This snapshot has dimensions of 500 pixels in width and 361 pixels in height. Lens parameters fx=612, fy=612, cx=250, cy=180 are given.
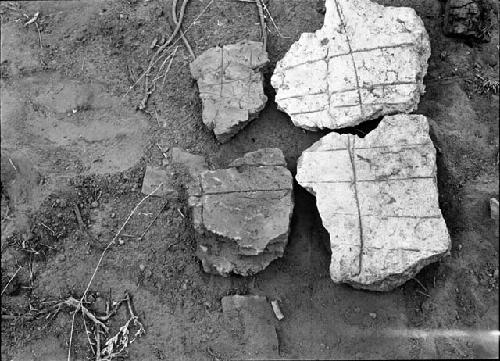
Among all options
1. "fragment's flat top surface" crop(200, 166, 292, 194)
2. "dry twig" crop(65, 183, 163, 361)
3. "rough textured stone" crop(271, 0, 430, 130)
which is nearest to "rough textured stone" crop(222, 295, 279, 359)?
"fragment's flat top surface" crop(200, 166, 292, 194)

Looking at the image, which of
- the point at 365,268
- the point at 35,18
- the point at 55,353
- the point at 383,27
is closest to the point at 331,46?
the point at 383,27

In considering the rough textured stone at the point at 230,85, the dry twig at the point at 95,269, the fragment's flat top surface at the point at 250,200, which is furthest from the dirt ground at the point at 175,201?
the fragment's flat top surface at the point at 250,200

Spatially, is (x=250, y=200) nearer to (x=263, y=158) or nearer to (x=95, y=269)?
(x=263, y=158)

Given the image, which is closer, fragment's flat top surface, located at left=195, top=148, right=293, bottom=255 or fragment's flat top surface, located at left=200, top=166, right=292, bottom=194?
fragment's flat top surface, located at left=195, top=148, right=293, bottom=255

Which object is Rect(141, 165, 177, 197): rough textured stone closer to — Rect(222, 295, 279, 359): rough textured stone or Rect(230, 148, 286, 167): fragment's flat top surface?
Rect(230, 148, 286, 167): fragment's flat top surface

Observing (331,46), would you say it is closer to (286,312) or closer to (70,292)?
(286,312)

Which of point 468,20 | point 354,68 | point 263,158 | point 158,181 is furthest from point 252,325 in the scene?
point 468,20

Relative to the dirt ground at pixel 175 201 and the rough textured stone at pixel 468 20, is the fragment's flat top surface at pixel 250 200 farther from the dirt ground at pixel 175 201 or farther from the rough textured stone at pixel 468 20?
the rough textured stone at pixel 468 20
